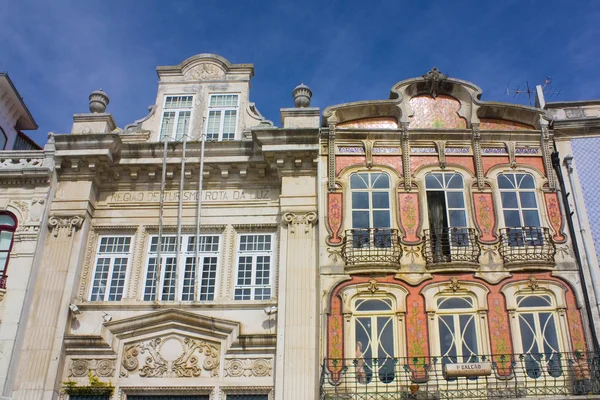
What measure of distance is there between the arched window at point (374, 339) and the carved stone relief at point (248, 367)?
6.98 ft

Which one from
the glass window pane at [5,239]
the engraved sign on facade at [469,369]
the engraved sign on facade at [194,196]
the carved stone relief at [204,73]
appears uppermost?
the carved stone relief at [204,73]

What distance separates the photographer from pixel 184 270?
16922 mm

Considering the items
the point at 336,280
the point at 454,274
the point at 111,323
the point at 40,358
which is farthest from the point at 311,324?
the point at 40,358

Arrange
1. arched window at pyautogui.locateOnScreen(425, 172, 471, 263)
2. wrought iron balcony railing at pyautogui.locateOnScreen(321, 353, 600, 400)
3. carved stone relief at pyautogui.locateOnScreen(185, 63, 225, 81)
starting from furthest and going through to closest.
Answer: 1. carved stone relief at pyautogui.locateOnScreen(185, 63, 225, 81)
2. arched window at pyautogui.locateOnScreen(425, 172, 471, 263)
3. wrought iron balcony railing at pyautogui.locateOnScreen(321, 353, 600, 400)

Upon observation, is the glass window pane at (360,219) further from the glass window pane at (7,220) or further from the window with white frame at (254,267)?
the glass window pane at (7,220)

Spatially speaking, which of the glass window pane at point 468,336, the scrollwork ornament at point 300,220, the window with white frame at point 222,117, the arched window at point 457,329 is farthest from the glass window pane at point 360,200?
the window with white frame at point 222,117

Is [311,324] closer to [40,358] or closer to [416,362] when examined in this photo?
[416,362]

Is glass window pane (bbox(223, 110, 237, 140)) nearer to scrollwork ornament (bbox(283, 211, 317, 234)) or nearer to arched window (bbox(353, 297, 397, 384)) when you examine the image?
scrollwork ornament (bbox(283, 211, 317, 234))

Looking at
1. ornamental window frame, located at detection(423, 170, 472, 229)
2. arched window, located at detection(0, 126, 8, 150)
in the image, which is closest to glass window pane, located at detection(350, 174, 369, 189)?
ornamental window frame, located at detection(423, 170, 472, 229)

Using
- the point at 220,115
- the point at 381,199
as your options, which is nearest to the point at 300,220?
the point at 381,199

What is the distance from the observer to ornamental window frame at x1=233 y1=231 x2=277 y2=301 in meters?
16.4

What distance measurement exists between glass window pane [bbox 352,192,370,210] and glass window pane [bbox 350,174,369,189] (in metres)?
0.22

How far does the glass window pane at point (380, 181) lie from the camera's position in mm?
17391

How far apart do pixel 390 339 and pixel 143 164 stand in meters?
8.28
